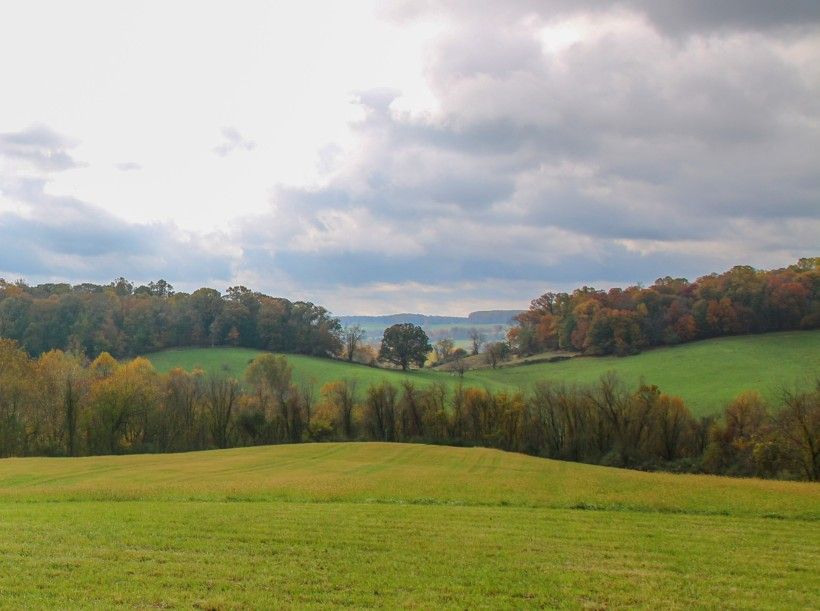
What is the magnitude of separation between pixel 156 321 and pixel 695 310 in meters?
98.1

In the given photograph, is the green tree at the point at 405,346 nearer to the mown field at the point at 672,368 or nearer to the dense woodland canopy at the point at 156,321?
the mown field at the point at 672,368

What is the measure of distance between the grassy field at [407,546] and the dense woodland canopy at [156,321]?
91.5 metres

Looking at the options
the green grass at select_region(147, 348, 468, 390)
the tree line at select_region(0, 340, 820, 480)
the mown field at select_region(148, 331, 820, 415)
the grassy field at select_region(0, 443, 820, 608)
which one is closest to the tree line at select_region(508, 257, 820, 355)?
the mown field at select_region(148, 331, 820, 415)

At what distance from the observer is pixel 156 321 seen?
406 ft

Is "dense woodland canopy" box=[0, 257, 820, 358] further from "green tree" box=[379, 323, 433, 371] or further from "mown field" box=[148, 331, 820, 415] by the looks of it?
"green tree" box=[379, 323, 433, 371]

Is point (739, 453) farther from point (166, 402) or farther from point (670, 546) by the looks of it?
point (166, 402)

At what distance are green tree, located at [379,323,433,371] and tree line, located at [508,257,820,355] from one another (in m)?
27.2

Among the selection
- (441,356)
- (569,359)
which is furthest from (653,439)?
(441,356)

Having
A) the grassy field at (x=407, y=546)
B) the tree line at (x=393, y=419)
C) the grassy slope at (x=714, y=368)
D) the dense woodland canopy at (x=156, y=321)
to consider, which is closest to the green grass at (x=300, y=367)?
the dense woodland canopy at (x=156, y=321)

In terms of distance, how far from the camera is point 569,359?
4643 inches

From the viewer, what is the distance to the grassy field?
11.8 m

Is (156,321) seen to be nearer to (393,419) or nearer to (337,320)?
(337,320)

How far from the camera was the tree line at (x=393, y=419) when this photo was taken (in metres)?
58.4

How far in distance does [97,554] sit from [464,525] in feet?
32.4
